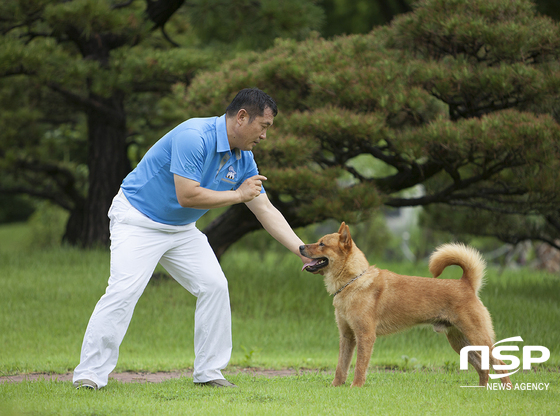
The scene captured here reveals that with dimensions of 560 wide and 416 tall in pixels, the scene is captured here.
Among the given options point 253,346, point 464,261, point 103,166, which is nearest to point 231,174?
point 464,261

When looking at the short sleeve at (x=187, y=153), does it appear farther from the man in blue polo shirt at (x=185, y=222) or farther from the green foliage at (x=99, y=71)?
the green foliage at (x=99, y=71)

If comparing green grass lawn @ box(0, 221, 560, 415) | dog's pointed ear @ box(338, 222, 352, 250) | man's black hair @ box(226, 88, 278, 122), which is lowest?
green grass lawn @ box(0, 221, 560, 415)

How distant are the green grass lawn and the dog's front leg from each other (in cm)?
12

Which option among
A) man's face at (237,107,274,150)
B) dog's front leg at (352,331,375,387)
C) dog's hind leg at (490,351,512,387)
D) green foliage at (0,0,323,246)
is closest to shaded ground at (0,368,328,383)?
dog's front leg at (352,331,375,387)

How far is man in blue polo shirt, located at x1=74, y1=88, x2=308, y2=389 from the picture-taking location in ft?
12.5

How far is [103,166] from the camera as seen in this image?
33.0 feet

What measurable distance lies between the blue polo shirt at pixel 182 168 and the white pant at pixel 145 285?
94 mm

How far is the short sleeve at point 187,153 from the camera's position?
376 centimetres

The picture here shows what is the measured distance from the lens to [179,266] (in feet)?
13.7

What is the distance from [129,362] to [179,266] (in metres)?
2.01

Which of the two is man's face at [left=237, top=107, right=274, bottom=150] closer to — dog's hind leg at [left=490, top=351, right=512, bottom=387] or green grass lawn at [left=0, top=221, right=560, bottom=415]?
green grass lawn at [left=0, top=221, right=560, bottom=415]

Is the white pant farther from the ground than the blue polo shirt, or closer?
closer

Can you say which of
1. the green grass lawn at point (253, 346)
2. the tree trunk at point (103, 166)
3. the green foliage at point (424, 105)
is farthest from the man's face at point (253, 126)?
the tree trunk at point (103, 166)

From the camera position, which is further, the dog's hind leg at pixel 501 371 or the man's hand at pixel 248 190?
the dog's hind leg at pixel 501 371
